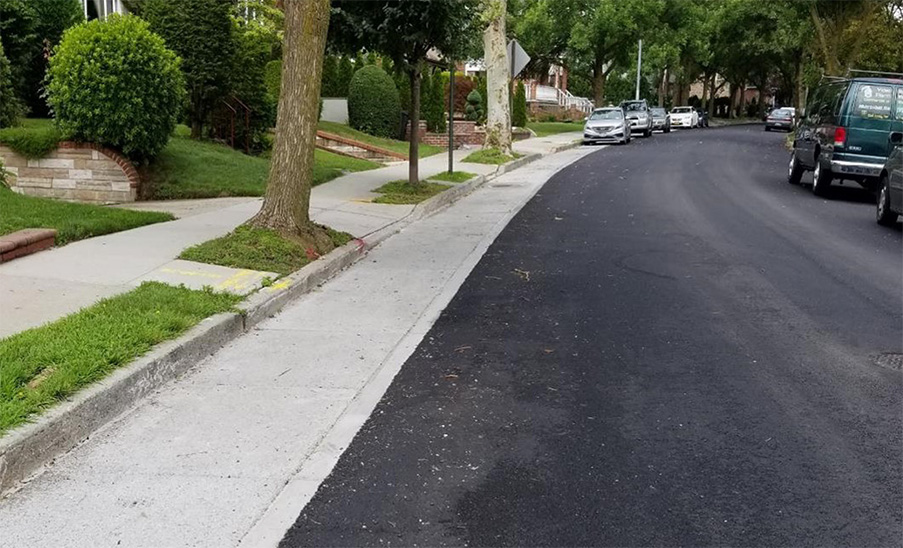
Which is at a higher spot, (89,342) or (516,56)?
(516,56)

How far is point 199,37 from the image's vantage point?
1706 cm

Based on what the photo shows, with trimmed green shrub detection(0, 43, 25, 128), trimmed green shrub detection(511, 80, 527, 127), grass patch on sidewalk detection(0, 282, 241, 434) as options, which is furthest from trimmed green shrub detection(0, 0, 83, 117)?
trimmed green shrub detection(511, 80, 527, 127)

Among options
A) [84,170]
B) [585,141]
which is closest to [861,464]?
[84,170]

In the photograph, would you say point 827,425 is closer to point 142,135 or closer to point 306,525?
point 306,525

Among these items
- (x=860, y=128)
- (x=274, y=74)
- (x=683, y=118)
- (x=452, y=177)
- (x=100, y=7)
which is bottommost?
(x=452, y=177)

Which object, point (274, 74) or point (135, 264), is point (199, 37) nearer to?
point (274, 74)

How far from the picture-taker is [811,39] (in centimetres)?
3931

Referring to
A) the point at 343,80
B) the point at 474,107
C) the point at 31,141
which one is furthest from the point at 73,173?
the point at 474,107

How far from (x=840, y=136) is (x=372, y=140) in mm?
14234

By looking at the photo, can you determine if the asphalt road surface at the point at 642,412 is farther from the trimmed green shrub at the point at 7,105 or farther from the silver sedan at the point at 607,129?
the silver sedan at the point at 607,129

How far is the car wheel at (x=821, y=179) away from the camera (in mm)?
17297

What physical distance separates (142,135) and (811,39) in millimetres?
34106

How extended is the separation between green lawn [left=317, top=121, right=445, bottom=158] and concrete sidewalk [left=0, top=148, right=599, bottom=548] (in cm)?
1776

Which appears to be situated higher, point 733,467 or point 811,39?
point 811,39
